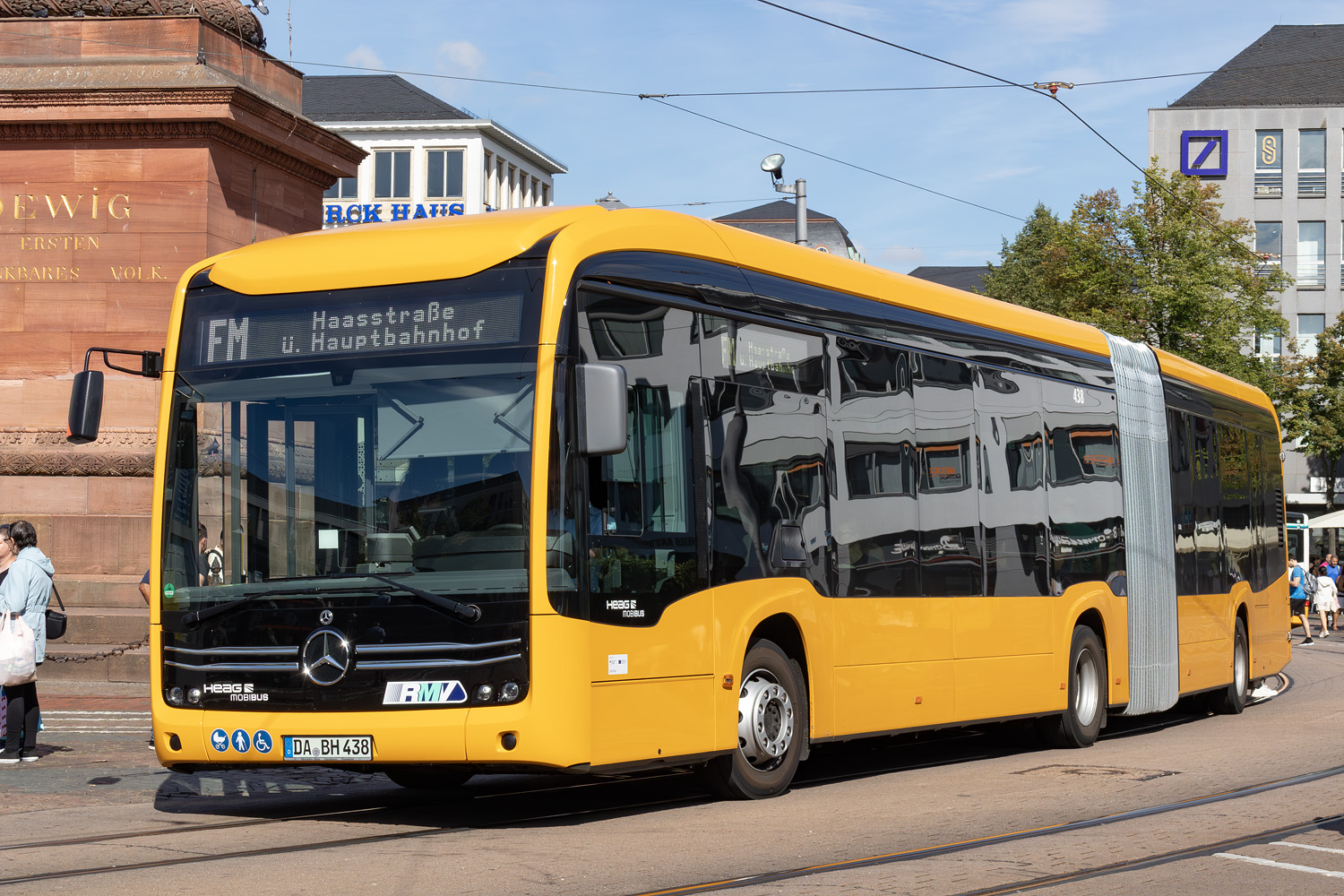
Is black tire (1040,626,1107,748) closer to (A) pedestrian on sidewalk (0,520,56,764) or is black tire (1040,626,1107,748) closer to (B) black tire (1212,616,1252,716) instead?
(B) black tire (1212,616,1252,716)

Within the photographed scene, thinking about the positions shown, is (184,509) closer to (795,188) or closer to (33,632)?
(33,632)

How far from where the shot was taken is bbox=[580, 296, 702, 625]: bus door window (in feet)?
28.4

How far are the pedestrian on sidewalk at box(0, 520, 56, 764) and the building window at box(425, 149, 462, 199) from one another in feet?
287

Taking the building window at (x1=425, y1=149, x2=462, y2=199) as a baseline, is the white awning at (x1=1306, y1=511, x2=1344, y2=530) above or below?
below

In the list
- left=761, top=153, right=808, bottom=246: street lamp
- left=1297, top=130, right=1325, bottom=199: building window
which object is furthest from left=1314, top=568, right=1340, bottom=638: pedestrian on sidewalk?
left=1297, top=130, right=1325, bottom=199: building window

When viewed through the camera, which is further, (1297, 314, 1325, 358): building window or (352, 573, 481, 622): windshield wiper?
(1297, 314, 1325, 358): building window

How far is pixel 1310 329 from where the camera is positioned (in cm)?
7312

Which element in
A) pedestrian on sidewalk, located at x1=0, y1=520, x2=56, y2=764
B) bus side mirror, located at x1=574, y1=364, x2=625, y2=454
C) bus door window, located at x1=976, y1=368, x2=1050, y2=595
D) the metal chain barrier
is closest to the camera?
bus side mirror, located at x1=574, y1=364, x2=625, y2=454

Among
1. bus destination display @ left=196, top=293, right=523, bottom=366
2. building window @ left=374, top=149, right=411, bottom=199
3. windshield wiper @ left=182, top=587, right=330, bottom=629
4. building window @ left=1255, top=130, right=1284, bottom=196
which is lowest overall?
windshield wiper @ left=182, top=587, right=330, bottom=629

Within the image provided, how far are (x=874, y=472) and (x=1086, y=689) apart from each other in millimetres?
4427

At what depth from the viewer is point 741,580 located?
382 inches

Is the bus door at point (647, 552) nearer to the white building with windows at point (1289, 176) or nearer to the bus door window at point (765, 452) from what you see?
the bus door window at point (765, 452)

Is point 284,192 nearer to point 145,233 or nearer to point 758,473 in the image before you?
point 145,233

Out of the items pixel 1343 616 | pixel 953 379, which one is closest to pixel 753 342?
pixel 953 379
